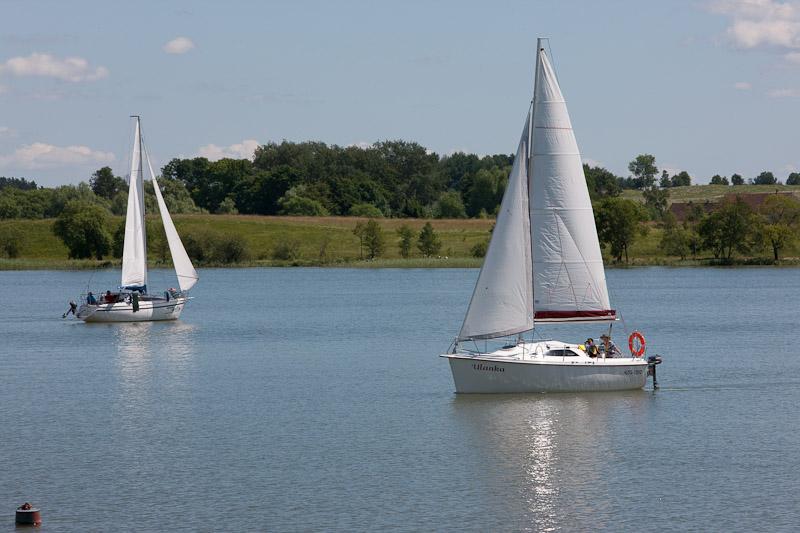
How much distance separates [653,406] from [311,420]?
1188 centimetres

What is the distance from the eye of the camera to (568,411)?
41.5 metres

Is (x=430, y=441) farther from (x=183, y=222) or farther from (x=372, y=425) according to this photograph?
(x=183, y=222)

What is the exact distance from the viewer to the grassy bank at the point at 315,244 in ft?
542

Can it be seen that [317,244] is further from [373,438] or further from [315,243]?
Result: [373,438]

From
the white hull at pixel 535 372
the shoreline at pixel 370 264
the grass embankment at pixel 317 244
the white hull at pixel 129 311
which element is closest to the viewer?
the white hull at pixel 535 372

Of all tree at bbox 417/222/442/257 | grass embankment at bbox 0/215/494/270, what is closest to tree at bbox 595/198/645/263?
grass embankment at bbox 0/215/494/270

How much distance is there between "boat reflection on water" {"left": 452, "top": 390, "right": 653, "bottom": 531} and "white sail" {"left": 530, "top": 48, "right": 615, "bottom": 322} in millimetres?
3308

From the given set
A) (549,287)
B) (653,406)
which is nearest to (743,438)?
(653,406)

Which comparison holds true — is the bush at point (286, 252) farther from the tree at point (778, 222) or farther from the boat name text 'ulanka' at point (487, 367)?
→ the boat name text 'ulanka' at point (487, 367)

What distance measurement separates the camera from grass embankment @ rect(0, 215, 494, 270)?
169 meters

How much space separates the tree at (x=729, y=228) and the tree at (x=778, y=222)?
2144mm

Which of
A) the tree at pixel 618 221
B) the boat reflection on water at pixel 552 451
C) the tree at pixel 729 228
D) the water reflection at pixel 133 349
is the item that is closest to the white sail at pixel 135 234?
the water reflection at pixel 133 349

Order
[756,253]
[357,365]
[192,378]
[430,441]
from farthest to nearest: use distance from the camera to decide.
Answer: [756,253] → [357,365] → [192,378] → [430,441]

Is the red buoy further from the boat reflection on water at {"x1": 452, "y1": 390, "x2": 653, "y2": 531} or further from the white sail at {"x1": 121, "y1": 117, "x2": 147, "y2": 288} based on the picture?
the white sail at {"x1": 121, "y1": 117, "x2": 147, "y2": 288}
